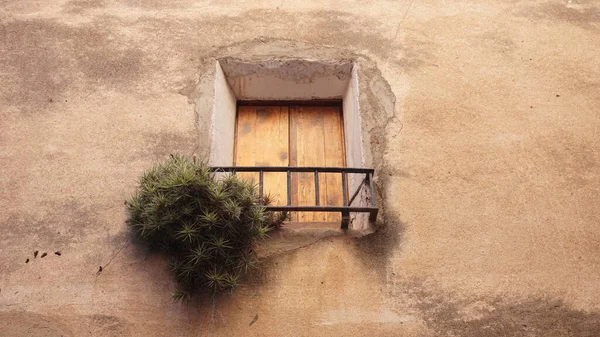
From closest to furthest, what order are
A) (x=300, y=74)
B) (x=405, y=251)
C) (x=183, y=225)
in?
(x=183, y=225) → (x=405, y=251) → (x=300, y=74)

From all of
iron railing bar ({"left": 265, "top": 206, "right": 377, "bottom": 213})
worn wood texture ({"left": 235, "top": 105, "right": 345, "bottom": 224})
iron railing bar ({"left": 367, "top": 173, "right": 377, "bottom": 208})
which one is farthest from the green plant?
worn wood texture ({"left": 235, "top": 105, "right": 345, "bottom": 224})

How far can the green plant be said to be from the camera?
2693 millimetres

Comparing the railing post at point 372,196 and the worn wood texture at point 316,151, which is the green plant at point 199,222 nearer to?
the railing post at point 372,196

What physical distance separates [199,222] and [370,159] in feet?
4.44

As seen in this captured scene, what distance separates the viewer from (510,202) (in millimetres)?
3301

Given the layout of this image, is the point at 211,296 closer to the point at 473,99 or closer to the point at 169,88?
the point at 169,88

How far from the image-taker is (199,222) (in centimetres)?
269

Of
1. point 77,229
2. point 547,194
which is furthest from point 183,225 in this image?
point 547,194

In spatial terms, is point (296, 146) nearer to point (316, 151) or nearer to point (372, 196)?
point (316, 151)

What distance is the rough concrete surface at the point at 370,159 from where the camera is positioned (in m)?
2.88

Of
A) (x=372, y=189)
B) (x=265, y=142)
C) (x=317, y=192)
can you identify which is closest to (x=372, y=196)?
(x=372, y=189)

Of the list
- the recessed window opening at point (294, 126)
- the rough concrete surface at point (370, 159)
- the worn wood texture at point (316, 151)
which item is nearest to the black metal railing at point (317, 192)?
the rough concrete surface at point (370, 159)

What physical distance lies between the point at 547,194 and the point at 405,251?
3.64 ft

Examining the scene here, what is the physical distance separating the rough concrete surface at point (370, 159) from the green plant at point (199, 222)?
20 centimetres
